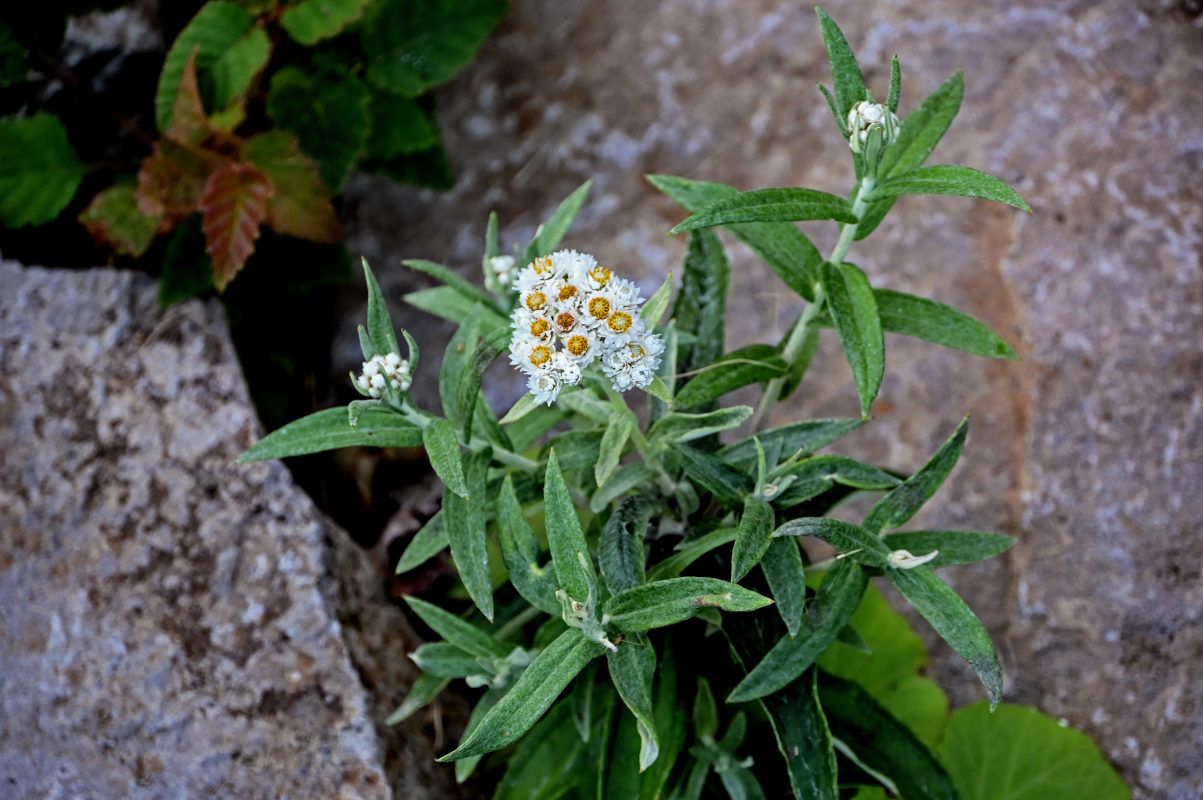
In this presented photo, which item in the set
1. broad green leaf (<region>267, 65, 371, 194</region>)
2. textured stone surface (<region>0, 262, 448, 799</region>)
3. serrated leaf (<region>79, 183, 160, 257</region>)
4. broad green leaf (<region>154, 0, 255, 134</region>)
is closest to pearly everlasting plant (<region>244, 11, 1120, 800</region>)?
textured stone surface (<region>0, 262, 448, 799</region>)

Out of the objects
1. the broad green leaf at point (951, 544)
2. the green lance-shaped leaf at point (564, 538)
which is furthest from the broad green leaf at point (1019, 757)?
the green lance-shaped leaf at point (564, 538)

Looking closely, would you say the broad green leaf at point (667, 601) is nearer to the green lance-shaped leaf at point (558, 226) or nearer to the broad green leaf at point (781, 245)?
the broad green leaf at point (781, 245)

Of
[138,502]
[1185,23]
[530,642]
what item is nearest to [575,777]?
[530,642]

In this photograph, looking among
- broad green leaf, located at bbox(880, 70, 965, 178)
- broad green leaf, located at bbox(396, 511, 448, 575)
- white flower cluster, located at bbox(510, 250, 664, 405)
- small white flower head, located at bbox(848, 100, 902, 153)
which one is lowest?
broad green leaf, located at bbox(396, 511, 448, 575)

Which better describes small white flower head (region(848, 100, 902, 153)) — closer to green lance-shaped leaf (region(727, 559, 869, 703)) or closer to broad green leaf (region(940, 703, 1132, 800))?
green lance-shaped leaf (region(727, 559, 869, 703))

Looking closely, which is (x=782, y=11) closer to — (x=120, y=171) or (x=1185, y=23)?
(x=1185, y=23)

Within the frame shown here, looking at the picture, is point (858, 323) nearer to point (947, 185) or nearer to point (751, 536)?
point (947, 185)

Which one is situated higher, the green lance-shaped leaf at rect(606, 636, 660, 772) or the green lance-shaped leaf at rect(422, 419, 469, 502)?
the green lance-shaped leaf at rect(422, 419, 469, 502)
